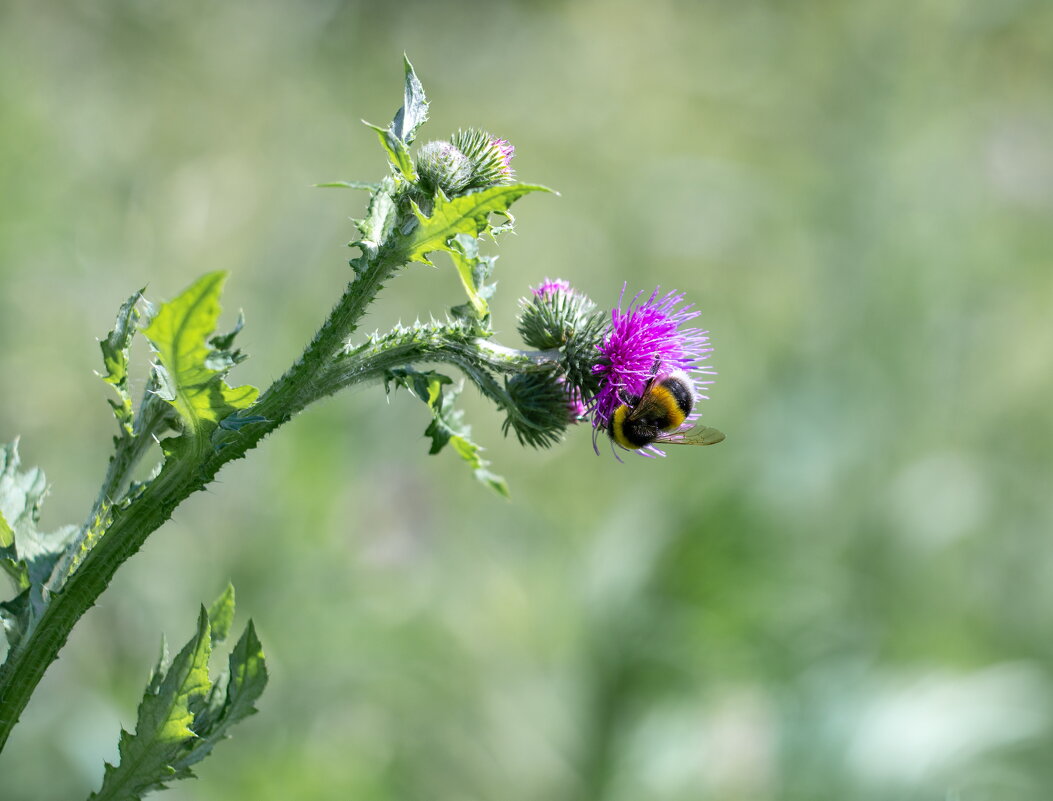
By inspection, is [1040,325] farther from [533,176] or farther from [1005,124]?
[533,176]

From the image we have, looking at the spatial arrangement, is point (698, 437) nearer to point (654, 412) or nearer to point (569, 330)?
point (654, 412)

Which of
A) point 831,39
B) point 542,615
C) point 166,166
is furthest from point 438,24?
point 542,615

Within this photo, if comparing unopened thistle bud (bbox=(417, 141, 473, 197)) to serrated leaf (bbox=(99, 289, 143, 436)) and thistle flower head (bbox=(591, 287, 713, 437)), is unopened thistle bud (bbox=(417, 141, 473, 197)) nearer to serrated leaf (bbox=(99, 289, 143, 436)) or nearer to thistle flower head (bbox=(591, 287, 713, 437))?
thistle flower head (bbox=(591, 287, 713, 437))

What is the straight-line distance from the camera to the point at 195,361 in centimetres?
161

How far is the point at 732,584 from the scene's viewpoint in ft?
15.7

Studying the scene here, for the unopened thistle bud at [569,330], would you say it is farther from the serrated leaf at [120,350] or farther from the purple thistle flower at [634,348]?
the serrated leaf at [120,350]

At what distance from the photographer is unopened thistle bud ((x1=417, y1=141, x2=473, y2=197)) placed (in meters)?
2.02

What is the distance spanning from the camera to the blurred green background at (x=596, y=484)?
15.4 ft

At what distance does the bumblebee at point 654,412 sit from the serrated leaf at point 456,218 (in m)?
0.75

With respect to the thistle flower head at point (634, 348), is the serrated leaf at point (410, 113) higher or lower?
lower

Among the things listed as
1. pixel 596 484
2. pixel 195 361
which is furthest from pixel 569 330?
pixel 596 484

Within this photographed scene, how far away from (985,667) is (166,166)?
6.45 meters

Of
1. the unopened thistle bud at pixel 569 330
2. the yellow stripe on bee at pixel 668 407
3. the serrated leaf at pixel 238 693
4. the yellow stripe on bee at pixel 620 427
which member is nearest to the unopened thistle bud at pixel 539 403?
the unopened thistle bud at pixel 569 330

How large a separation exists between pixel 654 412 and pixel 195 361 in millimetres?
1247
